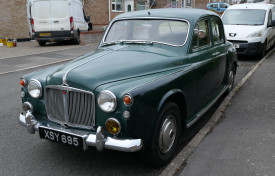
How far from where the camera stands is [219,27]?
18.1ft

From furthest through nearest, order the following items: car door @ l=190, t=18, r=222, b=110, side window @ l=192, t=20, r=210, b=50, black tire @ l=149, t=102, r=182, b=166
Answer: side window @ l=192, t=20, r=210, b=50 → car door @ l=190, t=18, r=222, b=110 → black tire @ l=149, t=102, r=182, b=166

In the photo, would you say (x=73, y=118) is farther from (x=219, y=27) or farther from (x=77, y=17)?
(x=77, y=17)

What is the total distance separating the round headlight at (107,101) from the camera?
2.96m

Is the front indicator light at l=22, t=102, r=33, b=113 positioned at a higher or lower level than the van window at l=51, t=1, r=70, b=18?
lower

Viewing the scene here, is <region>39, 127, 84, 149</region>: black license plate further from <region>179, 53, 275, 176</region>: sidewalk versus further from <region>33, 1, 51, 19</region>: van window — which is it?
<region>33, 1, 51, 19</region>: van window

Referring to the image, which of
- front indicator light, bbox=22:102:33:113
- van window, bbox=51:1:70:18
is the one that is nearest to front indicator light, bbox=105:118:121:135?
front indicator light, bbox=22:102:33:113

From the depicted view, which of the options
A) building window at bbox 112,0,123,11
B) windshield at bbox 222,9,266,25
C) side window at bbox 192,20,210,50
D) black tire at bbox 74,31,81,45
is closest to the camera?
side window at bbox 192,20,210,50

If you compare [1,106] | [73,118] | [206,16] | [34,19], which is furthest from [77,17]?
[73,118]

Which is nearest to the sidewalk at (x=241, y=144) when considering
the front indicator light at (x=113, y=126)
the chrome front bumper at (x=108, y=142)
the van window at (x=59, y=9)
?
the chrome front bumper at (x=108, y=142)

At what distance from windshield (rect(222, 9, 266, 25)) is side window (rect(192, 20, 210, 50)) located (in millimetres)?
6782

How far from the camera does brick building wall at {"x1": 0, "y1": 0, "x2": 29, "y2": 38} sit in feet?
69.1

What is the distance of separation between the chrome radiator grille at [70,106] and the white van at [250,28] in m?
8.17

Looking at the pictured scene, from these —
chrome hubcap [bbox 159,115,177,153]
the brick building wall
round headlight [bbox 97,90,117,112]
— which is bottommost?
chrome hubcap [bbox 159,115,177,153]

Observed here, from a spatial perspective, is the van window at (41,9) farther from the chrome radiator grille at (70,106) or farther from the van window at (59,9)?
the chrome radiator grille at (70,106)
